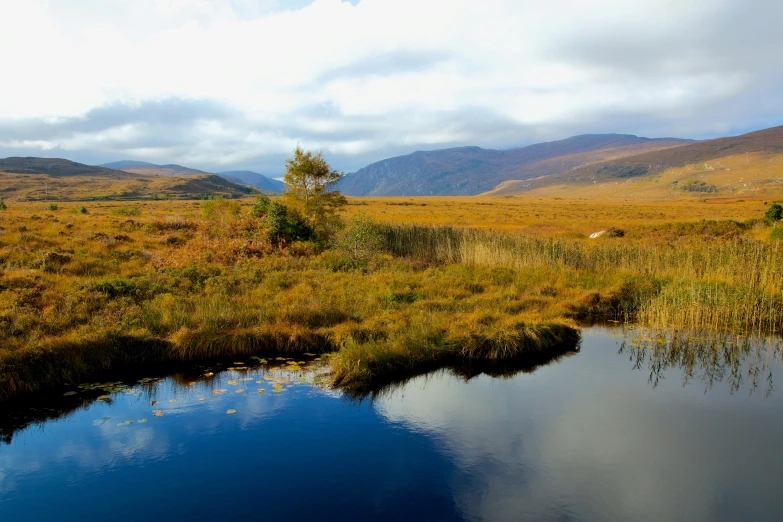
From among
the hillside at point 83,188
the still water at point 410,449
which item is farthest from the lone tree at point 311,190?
the hillside at point 83,188

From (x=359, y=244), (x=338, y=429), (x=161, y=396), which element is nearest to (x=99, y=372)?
(x=161, y=396)

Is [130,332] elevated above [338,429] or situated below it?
above

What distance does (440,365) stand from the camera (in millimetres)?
13383

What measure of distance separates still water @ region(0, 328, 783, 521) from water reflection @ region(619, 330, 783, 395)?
13 cm

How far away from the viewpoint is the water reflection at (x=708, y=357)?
40.5ft

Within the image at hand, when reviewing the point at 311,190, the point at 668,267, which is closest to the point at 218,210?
the point at 311,190

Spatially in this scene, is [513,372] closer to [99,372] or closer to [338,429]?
[338,429]

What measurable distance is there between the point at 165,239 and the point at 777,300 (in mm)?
26521

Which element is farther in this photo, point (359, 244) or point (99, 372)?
point (359, 244)

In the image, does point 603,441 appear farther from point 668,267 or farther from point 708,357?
point 668,267

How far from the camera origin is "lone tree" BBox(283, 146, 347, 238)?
27719 mm

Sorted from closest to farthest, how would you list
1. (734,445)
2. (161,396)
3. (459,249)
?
(734,445), (161,396), (459,249)

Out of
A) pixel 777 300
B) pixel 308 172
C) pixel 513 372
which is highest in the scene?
pixel 308 172

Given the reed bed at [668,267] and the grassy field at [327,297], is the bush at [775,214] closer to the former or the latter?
the reed bed at [668,267]
